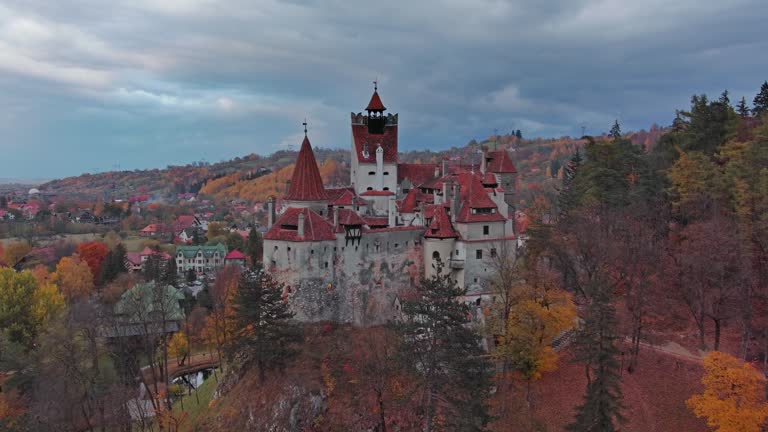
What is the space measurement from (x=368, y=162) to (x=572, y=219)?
21.9 metres

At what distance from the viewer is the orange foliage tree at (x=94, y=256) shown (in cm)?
10038

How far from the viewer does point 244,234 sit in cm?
14312

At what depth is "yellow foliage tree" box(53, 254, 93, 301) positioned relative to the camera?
282 ft

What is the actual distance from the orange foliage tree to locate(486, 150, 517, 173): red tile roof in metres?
73.3

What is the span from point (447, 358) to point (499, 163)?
1279 inches

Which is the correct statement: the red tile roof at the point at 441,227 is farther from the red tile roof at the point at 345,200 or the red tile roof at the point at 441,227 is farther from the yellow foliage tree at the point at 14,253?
the yellow foliage tree at the point at 14,253

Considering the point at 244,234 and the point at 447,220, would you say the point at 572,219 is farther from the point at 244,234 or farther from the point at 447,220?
the point at 244,234

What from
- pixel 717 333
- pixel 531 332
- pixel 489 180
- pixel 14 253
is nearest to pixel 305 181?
pixel 489 180

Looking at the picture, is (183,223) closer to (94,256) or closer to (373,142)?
(94,256)

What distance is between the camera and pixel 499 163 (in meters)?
62.1

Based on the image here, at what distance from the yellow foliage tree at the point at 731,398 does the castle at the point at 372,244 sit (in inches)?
749

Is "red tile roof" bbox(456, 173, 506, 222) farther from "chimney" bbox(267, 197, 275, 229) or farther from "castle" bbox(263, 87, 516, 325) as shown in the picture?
"chimney" bbox(267, 197, 275, 229)

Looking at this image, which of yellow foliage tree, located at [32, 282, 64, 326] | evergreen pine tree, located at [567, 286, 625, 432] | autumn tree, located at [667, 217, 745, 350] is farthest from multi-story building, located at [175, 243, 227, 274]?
evergreen pine tree, located at [567, 286, 625, 432]

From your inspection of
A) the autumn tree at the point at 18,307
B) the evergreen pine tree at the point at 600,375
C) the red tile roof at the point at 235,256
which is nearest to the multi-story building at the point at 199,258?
the red tile roof at the point at 235,256
